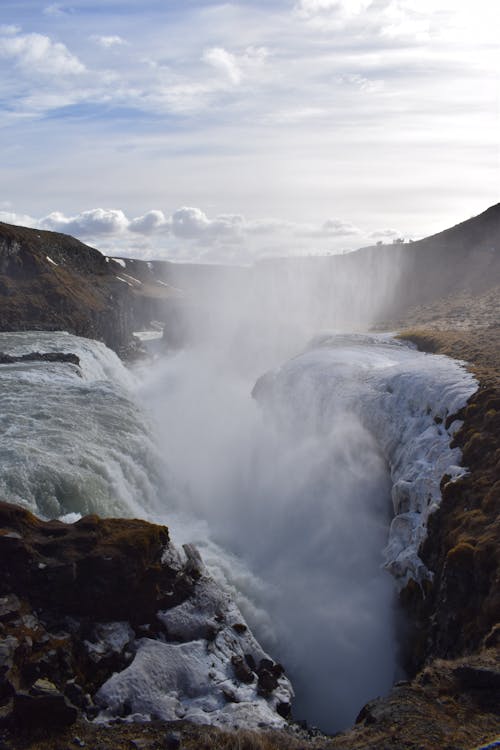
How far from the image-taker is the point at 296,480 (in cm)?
2928

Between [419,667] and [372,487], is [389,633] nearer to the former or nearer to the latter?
[419,667]

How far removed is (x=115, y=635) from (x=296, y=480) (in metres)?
16.3

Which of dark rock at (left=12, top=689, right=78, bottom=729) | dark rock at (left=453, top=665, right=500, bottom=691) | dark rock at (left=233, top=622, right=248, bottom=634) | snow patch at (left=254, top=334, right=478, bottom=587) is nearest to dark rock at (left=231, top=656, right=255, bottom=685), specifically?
dark rock at (left=233, top=622, right=248, bottom=634)

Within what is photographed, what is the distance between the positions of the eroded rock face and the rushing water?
3615 mm

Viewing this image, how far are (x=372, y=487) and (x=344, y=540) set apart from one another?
125 inches

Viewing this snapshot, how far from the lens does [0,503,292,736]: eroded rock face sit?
11.7 meters

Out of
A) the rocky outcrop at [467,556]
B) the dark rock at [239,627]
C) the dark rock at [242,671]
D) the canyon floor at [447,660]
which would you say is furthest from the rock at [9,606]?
the rocky outcrop at [467,556]

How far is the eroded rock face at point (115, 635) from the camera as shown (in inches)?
462

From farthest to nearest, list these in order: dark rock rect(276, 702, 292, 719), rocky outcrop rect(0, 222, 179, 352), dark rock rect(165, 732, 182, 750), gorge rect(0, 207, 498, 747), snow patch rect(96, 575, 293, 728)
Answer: rocky outcrop rect(0, 222, 179, 352)
gorge rect(0, 207, 498, 747)
dark rock rect(276, 702, 292, 719)
snow patch rect(96, 575, 293, 728)
dark rock rect(165, 732, 182, 750)

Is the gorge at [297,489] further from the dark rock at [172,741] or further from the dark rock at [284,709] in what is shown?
the dark rock at [172,741]

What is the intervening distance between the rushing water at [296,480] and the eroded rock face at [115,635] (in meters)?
3.62

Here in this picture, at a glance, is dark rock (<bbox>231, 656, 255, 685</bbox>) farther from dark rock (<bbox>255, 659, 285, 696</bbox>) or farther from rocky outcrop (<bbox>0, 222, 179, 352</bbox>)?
rocky outcrop (<bbox>0, 222, 179, 352</bbox>)

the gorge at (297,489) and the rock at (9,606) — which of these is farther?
the gorge at (297,489)

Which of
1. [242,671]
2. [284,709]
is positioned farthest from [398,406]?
[284,709]
